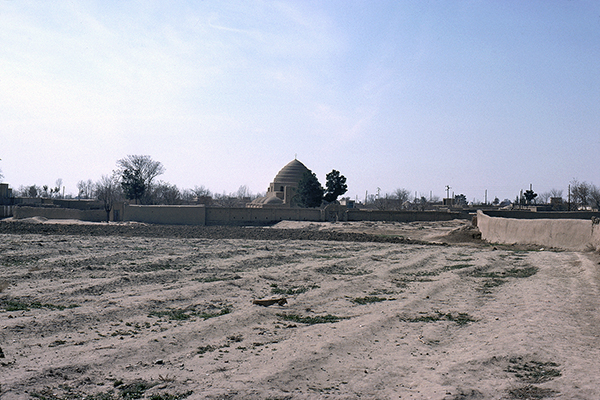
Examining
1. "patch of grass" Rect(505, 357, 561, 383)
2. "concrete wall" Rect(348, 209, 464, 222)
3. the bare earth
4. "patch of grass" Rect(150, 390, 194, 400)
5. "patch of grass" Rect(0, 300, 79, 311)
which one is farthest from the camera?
"concrete wall" Rect(348, 209, 464, 222)

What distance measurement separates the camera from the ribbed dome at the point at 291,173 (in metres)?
70.9

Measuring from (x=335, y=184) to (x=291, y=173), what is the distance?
58.8 feet

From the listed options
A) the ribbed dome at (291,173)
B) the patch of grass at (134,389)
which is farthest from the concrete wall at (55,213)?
the ribbed dome at (291,173)

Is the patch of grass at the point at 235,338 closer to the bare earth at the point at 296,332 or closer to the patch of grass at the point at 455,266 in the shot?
the bare earth at the point at 296,332

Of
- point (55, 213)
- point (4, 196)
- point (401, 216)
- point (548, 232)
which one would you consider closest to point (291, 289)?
point (548, 232)

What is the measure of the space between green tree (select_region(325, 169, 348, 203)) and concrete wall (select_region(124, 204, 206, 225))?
→ 22302 mm

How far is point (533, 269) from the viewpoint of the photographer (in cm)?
1207

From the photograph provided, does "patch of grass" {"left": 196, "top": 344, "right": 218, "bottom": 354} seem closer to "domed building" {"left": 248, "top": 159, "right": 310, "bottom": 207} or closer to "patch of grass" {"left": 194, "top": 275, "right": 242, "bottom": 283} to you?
"patch of grass" {"left": 194, "top": 275, "right": 242, "bottom": 283}

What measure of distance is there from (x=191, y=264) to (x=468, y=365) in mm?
8474

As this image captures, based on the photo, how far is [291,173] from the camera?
2847 inches

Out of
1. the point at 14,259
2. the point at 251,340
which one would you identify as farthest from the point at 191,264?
the point at 251,340

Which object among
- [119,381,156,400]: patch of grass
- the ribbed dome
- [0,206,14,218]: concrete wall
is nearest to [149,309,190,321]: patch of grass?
[119,381,156,400]: patch of grass

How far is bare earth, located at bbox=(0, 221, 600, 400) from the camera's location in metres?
4.64

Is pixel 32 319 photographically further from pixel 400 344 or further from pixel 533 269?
pixel 533 269
